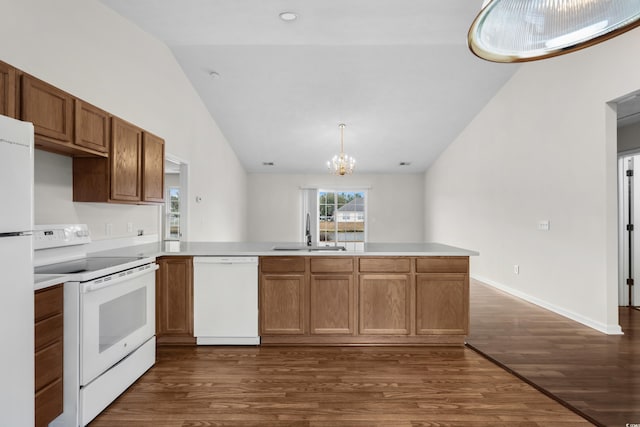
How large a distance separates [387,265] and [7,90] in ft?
9.44

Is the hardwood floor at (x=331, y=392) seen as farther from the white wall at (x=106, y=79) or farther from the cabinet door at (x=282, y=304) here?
the white wall at (x=106, y=79)

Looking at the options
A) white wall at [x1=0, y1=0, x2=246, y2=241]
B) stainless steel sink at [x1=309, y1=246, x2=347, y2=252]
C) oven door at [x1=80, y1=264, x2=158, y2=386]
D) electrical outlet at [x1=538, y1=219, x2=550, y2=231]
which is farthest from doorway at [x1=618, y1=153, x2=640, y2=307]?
white wall at [x1=0, y1=0, x2=246, y2=241]

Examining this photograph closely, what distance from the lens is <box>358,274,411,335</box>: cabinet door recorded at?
3254 millimetres

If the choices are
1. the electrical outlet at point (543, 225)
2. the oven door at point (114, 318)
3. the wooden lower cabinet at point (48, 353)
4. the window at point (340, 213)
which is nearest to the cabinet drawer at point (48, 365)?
the wooden lower cabinet at point (48, 353)

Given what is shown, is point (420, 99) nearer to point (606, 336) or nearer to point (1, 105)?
point (606, 336)

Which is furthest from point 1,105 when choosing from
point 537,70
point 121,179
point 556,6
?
point 537,70

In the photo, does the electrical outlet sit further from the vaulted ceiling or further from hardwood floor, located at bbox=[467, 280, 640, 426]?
the vaulted ceiling

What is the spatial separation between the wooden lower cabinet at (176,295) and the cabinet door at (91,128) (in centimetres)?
112

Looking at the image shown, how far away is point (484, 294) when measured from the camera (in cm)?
534

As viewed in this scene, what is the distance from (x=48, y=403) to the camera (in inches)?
73.4

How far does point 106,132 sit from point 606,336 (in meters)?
5.00

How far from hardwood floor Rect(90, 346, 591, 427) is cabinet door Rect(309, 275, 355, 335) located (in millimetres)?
207

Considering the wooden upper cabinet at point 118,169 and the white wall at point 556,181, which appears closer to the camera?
the wooden upper cabinet at point 118,169

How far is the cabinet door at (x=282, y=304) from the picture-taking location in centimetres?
327
